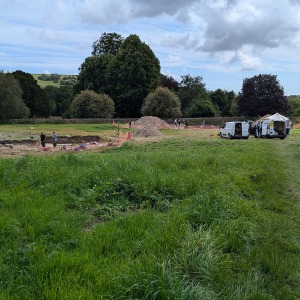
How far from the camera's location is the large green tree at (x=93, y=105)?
77.0 metres

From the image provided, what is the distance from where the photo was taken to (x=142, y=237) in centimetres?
555

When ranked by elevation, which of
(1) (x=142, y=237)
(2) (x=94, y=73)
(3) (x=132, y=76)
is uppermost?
(2) (x=94, y=73)

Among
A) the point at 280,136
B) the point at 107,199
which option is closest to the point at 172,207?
the point at 107,199

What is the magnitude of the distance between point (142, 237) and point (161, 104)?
70.1 metres

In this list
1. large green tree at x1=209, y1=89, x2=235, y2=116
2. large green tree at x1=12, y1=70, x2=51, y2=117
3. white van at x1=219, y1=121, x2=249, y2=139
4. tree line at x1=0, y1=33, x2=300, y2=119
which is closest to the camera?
white van at x1=219, y1=121, x2=249, y2=139

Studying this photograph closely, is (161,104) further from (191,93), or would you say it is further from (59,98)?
(59,98)

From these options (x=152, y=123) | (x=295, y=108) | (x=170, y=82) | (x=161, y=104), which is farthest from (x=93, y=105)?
(x=295, y=108)

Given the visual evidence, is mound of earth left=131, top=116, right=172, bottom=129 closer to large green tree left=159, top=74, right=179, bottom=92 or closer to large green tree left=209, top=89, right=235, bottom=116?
large green tree left=159, top=74, right=179, bottom=92

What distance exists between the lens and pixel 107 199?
8.25 meters

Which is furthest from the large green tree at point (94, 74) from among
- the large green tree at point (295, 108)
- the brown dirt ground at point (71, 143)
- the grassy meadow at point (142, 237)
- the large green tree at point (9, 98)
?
the grassy meadow at point (142, 237)

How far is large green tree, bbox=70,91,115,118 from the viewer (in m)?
77.0

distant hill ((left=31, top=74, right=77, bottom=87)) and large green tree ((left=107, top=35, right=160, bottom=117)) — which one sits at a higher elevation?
distant hill ((left=31, top=74, right=77, bottom=87))

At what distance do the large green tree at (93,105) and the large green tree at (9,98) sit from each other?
12.6 metres

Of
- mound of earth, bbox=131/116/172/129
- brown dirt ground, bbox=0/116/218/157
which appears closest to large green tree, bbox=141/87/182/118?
mound of earth, bbox=131/116/172/129
